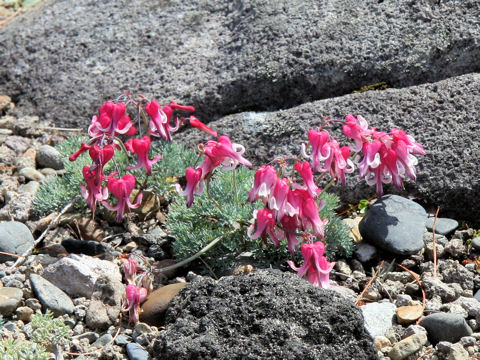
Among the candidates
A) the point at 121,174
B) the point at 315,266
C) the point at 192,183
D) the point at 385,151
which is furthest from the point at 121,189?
the point at 385,151

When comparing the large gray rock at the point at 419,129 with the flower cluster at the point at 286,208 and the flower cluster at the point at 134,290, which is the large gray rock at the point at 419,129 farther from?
the flower cluster at the point at 134,290

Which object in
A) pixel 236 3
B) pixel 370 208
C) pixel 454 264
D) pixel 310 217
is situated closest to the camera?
pixel 310 217

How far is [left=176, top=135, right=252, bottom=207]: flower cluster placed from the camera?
3.80 m

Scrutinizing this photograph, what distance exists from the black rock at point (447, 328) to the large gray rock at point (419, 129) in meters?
1.28

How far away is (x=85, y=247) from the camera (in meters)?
4.41

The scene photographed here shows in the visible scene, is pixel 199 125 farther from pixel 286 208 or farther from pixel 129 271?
pixel 129 271

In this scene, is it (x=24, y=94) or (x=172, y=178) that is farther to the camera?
(x=24, y=94)

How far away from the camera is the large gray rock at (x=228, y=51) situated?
526cm

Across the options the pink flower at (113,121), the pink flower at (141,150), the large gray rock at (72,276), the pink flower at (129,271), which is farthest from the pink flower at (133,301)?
the pink flower at (113,121)

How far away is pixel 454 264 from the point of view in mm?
4105

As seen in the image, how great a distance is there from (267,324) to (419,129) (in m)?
2.28

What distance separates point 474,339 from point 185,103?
3044 mm

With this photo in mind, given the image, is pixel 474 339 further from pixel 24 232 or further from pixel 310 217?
pixel 24 232

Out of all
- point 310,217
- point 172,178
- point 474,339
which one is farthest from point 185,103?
point 474,339
